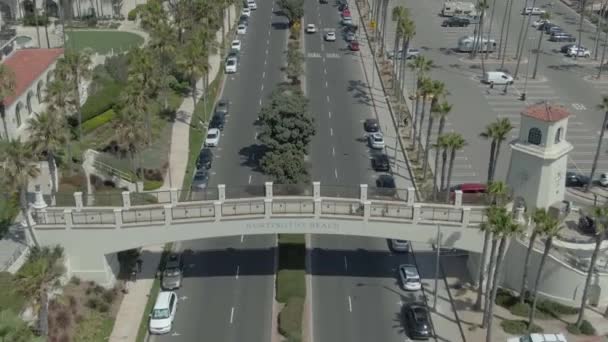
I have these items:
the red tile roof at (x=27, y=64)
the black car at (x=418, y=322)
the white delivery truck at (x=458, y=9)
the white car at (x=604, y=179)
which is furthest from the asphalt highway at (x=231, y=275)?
the white delivery truck at (x=458, y=9)

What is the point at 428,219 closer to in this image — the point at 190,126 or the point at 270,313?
the point at 270,313

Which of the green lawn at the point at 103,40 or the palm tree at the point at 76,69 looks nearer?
the palm tree at the point at 76,69

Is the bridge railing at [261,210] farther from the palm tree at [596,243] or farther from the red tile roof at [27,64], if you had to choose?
the red tile roof at [27,64]

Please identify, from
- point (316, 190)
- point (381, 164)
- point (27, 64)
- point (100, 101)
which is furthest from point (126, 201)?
point (27, 64)

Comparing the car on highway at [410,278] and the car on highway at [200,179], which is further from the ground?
the car on highway at [200,179]

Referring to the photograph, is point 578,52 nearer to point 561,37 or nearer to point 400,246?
point 561,37

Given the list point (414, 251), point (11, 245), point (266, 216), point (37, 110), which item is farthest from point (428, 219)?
point (37, 110)
